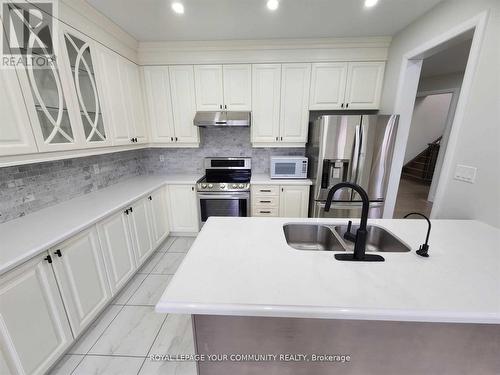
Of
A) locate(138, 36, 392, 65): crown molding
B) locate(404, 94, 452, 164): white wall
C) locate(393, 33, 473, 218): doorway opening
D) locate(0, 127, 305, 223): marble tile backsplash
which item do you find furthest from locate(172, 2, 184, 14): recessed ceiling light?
locate(404, 94, 452, 164): white wall

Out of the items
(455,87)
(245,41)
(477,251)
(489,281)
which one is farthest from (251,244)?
(455,87)

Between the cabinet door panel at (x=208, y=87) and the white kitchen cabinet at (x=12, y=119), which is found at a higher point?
the cabinet door panel at (x=208, y=87)

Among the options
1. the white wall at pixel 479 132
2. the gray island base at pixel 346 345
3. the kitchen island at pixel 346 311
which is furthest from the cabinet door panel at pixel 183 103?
the white wall at pixel 479 132

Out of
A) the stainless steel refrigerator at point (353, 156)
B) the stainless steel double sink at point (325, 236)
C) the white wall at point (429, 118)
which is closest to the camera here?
the stainless steel double sink at point (325, 236)

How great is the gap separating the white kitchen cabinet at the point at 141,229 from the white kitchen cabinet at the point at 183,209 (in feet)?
1.55

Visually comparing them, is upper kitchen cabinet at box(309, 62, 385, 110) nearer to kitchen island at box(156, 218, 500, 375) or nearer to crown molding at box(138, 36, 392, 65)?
crown molding at box(138, 36, 392, 65)

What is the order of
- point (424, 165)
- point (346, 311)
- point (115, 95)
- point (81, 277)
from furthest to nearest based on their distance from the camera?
point (424, 165)
point (115, 95)
point (81, 277)
point (346, 311)

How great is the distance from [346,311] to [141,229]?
2215 millimetres

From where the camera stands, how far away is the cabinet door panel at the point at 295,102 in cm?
264

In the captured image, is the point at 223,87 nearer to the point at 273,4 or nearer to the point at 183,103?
the point at 183,103

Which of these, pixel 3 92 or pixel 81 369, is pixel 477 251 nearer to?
pixel 81 369

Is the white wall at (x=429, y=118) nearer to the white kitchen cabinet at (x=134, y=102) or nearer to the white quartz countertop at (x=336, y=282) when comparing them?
the white quartz countertop at (x=336, y=282)

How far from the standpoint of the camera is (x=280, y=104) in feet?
9.02

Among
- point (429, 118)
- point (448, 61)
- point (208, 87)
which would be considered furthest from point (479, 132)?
point (429, 118)
